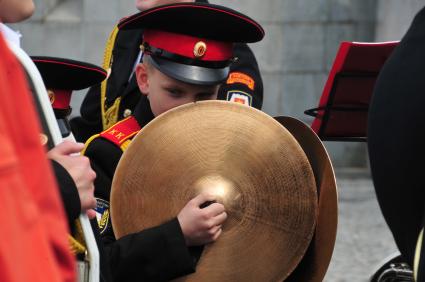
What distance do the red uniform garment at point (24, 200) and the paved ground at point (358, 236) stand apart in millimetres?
4188

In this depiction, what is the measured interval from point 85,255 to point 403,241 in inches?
22.0

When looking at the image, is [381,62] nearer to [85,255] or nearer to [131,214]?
[131,214]

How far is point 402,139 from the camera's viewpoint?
1628 millimetres

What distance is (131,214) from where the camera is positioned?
2.50 meters

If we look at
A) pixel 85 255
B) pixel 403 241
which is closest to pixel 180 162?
pixel 85 255

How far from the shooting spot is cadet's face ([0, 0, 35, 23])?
191 centimetres

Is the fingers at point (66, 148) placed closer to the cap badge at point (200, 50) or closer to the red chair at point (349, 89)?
the cap badge at point (200, 50)

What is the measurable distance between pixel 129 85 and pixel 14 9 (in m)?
1.54

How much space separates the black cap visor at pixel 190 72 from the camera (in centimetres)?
278

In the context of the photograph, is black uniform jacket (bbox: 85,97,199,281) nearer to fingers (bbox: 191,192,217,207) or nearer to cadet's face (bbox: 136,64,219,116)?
fingers (bbox: 191,192,217,207)

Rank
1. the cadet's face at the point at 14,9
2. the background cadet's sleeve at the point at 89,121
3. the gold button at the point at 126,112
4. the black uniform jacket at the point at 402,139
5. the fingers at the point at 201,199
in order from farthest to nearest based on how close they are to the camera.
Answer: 1. the background cadet's sleeve at the point at 89,121
2. the gold button at the point at 126,112
3. the fingers at the point at 201,199
4. the cadet's face at the point at 14,9
5. the black uniform jacket at the point at 402,139

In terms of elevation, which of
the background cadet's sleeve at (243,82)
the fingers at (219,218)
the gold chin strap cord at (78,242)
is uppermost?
the gold chin strap cord at (78,242)

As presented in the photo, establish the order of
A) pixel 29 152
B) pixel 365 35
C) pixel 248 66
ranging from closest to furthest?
pixel 29 152 → pixel 248 66 → pixel 365 35

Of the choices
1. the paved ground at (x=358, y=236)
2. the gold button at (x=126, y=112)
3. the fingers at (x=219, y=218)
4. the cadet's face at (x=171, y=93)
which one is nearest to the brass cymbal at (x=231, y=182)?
the fingers at (x=219, y=218)
